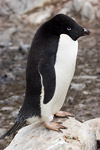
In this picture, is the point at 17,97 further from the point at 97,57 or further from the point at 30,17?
the point at 30,17

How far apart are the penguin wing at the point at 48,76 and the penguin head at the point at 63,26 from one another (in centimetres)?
27

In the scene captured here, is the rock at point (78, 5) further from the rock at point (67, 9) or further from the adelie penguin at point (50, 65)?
the adelie penguin at point (50, 65)

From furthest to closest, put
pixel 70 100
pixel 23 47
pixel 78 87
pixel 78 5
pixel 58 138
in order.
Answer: pixel 78 5
pixel 23 47
pixel 78 87
pixel 70 100
pixel 58 138

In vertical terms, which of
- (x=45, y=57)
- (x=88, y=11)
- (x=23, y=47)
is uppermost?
(x=45, y=57)

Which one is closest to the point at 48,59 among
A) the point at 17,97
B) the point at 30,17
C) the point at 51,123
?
the point at 51,123

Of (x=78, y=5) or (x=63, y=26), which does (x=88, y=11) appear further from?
(x=63, y=26)

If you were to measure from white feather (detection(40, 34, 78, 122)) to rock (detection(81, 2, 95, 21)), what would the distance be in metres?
8.15

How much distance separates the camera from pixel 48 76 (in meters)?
3.61

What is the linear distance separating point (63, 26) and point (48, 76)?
1.62ft

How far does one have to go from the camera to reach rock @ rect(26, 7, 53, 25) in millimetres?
12094

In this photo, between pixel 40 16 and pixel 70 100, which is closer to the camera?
pixel 70 100

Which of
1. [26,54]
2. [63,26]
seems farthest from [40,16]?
[63,26]

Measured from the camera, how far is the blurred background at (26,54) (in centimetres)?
591

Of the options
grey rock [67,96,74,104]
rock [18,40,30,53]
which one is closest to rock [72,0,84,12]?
rock [18,40,30,53]
